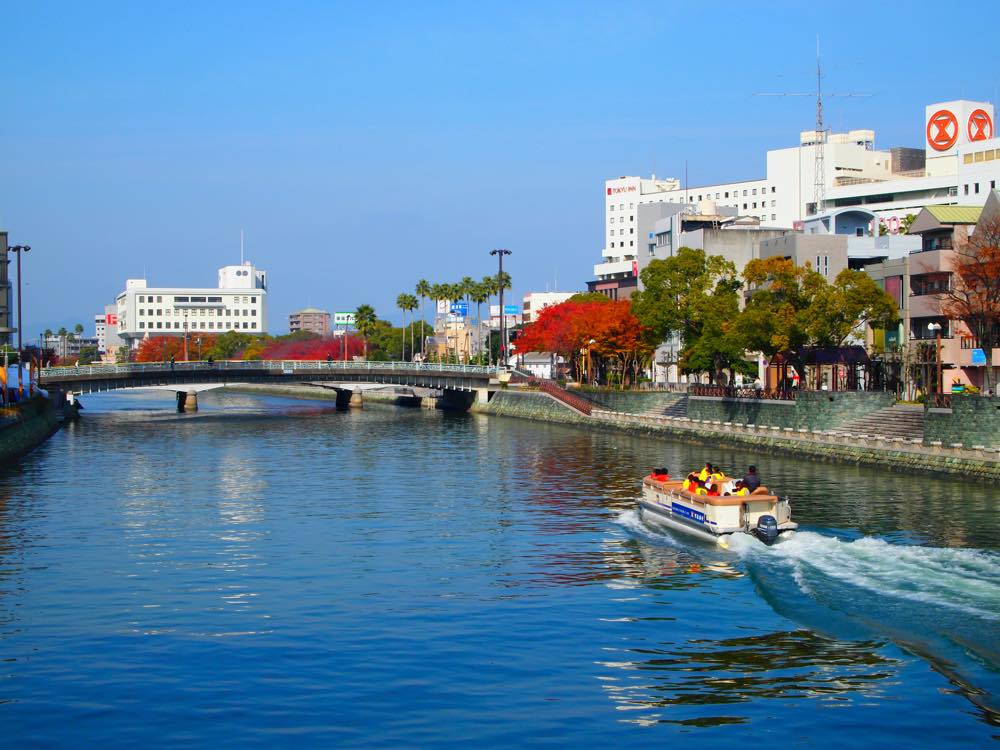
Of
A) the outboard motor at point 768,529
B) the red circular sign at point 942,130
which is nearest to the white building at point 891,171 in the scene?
the red circular sign at point 942,130

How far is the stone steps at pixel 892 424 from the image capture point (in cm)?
6781

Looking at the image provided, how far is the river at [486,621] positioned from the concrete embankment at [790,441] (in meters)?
3.17

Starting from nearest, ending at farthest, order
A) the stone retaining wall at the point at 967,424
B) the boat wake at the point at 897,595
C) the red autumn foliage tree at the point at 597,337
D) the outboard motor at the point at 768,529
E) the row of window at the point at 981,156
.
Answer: the boat wake at the point at 897,595 → the outboard motor at the point at 768,529 → the stone retaining wall at the point at 967,424 → the red autumn foliage tree at the point at 597,337 → the row of window at the point at 981,156

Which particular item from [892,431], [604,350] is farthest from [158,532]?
[604,350]

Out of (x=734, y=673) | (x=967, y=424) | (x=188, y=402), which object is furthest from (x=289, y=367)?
(x=734, y=673)

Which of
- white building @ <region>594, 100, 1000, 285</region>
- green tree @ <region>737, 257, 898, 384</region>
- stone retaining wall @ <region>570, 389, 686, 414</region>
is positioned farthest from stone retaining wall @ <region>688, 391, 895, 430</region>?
white building @ <region>594, 100, 1000, 285</region>

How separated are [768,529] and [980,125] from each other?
4196 inches

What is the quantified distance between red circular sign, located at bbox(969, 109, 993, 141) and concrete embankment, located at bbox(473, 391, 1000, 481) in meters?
56.3

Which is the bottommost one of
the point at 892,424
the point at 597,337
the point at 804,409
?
the point at 892,424

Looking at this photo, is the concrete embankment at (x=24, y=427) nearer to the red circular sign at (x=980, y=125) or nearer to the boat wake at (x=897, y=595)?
the boat wake at (x=897, y=595)

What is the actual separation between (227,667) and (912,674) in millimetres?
14934

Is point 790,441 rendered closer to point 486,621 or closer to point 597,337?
point 597,337

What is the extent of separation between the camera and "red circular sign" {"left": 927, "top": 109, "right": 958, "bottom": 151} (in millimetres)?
130750

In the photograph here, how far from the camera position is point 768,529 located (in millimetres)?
38469
